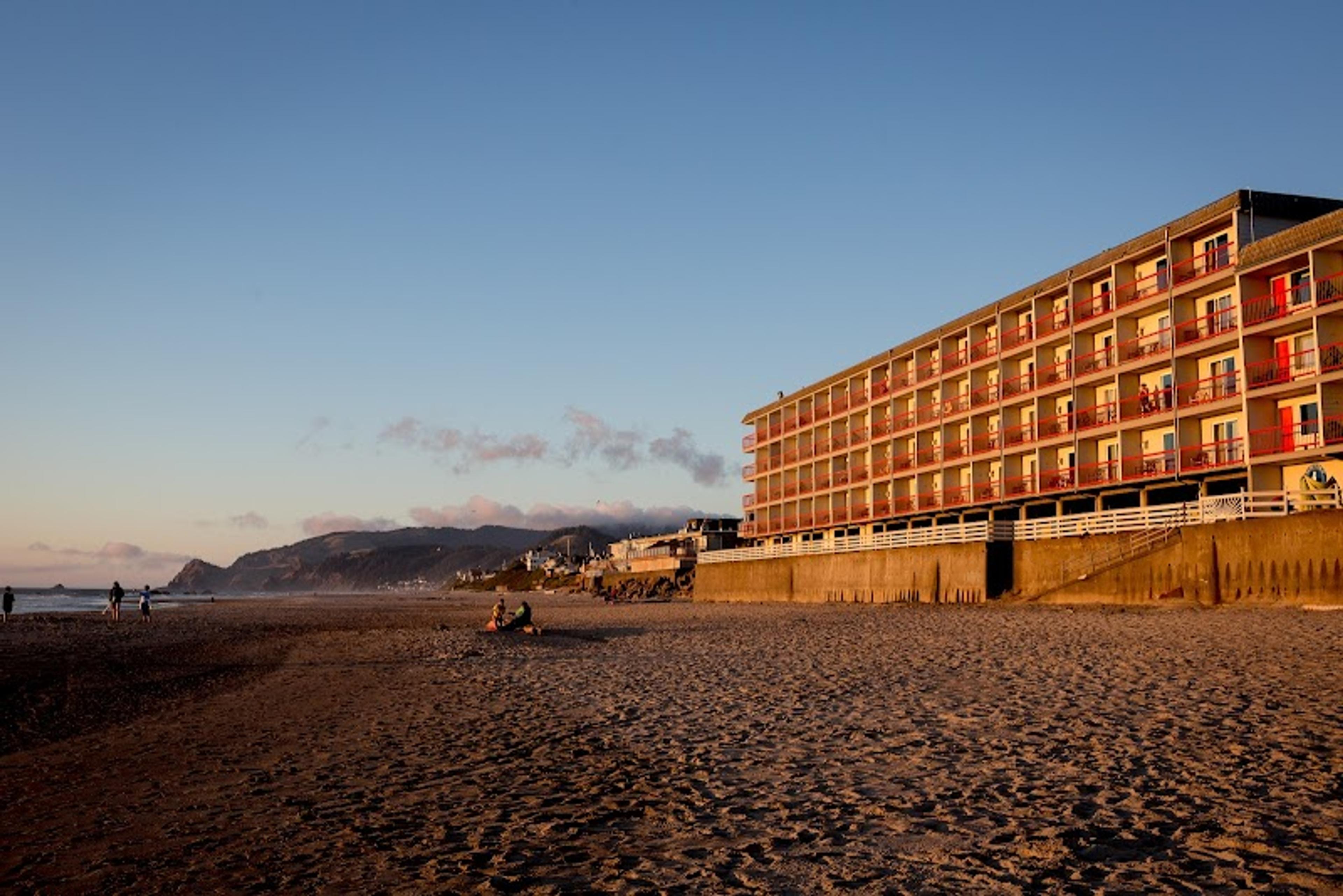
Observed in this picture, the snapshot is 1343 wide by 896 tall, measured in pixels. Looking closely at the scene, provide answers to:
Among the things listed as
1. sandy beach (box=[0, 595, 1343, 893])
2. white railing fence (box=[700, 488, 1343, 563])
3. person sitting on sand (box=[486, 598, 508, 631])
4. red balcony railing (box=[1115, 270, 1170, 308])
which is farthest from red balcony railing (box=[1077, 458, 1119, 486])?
person sitting on sand (box=[486, 598, 508, 631])

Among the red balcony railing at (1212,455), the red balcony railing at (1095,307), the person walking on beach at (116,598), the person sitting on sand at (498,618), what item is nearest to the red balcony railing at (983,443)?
the red balcony railing at (1095,307)

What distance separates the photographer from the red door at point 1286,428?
113 ft

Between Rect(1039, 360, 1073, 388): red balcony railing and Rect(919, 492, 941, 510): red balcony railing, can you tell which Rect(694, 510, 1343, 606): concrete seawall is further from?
Rect(1039, 360, 1073, 388): red balcony railing

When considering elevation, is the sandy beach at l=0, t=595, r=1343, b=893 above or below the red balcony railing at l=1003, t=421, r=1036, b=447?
below

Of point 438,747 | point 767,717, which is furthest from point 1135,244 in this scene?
point 438,747

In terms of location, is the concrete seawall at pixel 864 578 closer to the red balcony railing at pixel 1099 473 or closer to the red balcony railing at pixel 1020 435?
the red balcony railing at pixel 1099 473

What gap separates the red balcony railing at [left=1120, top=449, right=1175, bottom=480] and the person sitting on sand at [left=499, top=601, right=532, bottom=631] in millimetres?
26471

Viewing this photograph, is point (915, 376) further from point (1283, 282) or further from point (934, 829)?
point (934, 829)

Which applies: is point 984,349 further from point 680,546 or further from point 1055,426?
point 680,546

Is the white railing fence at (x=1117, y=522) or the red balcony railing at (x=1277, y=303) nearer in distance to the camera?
the white railing fence at (x=1117, y=522)

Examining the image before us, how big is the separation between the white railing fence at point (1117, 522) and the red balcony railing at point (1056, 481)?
2.03 metres

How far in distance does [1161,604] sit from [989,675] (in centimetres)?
1777

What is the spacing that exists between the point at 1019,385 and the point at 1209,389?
12.0m

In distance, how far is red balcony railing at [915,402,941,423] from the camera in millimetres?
56875
